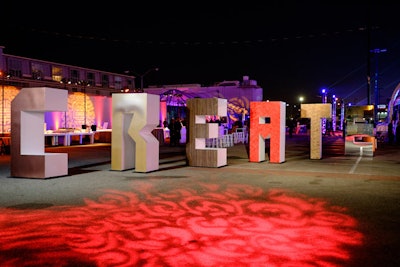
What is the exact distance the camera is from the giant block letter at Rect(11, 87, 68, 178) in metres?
10.7

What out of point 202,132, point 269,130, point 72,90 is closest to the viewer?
point 202,132

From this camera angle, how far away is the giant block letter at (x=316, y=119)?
16.0 m

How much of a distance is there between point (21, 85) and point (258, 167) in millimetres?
20233

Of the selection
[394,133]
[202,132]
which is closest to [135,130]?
[202,132]

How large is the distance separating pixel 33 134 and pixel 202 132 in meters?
5.11

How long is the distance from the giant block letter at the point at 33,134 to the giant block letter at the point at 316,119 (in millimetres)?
9520

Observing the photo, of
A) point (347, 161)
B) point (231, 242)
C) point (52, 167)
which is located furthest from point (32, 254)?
point (347, 161)

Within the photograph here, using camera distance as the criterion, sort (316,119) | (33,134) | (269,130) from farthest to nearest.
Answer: (316,119), (269,130), (33,134)

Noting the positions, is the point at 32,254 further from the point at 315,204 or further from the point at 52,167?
the point at 52,167

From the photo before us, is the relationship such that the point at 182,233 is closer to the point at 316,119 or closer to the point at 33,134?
the point at 33,134

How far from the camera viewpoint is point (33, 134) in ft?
36.6

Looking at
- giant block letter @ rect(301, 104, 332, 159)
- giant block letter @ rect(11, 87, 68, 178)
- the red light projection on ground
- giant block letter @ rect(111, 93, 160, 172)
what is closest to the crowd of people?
giant block letter @ rect(301, 104, 332, 159)

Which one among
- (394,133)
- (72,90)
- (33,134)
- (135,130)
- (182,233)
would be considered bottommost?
(182,233)

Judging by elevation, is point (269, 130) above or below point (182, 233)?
above
